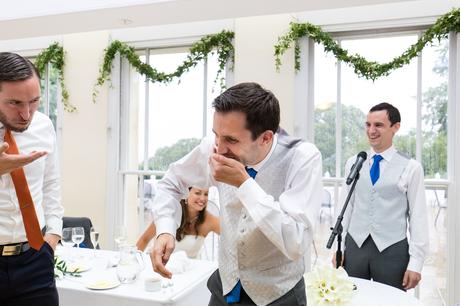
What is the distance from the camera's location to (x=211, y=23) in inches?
168

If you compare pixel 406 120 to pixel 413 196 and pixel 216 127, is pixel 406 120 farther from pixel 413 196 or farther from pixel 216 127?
pixel 216 127

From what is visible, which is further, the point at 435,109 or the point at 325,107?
the point at 325,107

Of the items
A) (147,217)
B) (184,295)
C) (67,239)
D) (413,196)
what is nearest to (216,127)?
(184,295)

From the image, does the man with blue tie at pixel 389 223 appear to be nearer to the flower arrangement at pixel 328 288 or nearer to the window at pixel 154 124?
the flower arrangement at pixel 328 288

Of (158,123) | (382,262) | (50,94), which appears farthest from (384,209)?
(50,94)

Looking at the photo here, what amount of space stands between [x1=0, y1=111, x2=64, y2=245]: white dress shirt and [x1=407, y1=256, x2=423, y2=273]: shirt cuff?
208cm

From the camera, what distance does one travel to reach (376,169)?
2908 mm

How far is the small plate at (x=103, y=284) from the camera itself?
2.14m

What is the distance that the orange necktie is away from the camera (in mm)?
1684

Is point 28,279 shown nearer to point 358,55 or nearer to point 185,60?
point 185,60

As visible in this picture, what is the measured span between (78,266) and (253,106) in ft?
5.79

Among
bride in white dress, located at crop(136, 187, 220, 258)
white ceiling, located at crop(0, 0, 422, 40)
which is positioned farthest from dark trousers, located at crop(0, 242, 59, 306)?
white ceiling, located at crop(0, 0, 422, 40)

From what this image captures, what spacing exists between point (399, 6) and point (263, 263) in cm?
312

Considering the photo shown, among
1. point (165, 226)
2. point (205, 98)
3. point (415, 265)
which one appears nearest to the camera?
point (165, 226)
